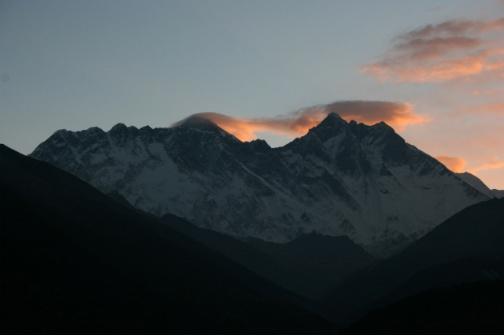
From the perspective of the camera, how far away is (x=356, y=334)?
656ft

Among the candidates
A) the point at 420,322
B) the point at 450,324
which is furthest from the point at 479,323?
the point at 420,322

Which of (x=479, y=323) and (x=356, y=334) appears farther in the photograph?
(x=356, y=334)

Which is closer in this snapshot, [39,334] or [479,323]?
[479,323]

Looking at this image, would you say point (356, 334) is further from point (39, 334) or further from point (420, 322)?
point (39, 334)

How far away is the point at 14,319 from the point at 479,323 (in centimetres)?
9378

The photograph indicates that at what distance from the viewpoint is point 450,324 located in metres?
180

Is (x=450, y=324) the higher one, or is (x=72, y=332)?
(x=450, y=324)

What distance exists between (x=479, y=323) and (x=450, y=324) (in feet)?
23.2

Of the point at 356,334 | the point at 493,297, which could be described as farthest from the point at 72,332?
the point at 493,297

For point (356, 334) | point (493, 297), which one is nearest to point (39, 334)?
point (356, 334)

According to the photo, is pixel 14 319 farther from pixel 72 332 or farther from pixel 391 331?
pixel 391 331

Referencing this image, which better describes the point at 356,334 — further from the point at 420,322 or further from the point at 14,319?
the point at 14,319

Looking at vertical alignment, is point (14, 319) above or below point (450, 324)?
below

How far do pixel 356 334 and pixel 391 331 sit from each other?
38.2ft
